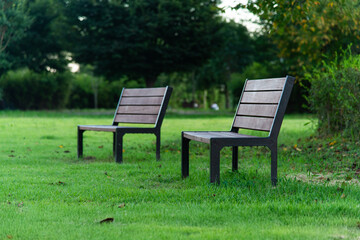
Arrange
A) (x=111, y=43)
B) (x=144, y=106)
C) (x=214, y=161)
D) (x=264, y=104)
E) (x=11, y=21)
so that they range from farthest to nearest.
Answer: (x=11, y=21) < (x=111, y=43) < (x=144, y=106) < (x=264, y=104) < (x=214, y=161)

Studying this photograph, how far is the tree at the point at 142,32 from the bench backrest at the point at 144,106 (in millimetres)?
16226

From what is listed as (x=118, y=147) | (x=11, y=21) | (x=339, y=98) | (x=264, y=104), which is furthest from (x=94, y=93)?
(x=264, y=104)

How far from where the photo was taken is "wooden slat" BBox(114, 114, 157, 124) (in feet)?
22.9

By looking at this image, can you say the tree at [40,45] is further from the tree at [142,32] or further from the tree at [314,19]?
the tree at [314,19]

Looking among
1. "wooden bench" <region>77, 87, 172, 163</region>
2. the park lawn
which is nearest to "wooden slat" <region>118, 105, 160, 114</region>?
"wooden bench" <region>77, 87, 172, 163</region>

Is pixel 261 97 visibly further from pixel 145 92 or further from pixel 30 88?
pixel 30 88

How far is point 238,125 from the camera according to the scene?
549 cm

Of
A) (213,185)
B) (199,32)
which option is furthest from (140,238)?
(199,32)

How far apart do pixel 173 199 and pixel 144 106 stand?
3429 millimetres

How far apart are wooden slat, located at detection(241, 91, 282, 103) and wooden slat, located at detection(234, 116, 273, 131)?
0.20 metres

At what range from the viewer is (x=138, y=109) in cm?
743

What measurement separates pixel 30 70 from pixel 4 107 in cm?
301

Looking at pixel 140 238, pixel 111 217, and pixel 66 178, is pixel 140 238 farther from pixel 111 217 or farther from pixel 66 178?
pixel 66 178

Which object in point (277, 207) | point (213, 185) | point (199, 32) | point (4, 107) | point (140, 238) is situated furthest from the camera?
point (4, 107)
